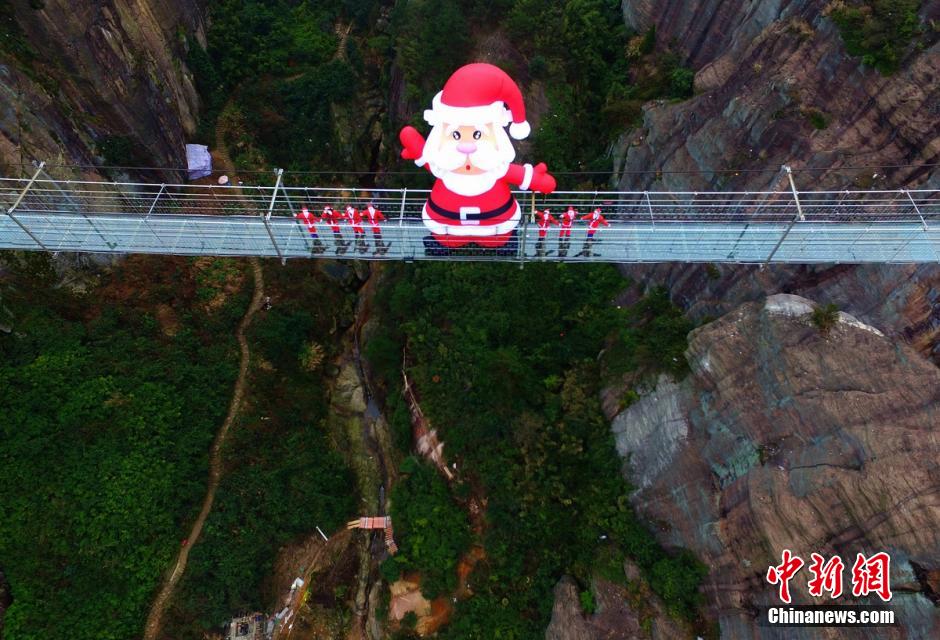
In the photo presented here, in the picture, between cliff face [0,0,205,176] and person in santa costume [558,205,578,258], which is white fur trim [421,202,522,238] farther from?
cliff face [0,0,205,176]

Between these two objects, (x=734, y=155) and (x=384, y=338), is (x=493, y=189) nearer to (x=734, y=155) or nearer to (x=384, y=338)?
(x=734, y=155)

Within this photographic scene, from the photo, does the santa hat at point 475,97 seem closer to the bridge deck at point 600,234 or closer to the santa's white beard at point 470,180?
the santa's white beard at point 470,180

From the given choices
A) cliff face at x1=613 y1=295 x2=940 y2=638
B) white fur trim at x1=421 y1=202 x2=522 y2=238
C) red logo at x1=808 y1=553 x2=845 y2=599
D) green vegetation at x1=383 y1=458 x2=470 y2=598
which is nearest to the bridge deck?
white fur trim at x1=421 y1=202 x2=522 y2=238

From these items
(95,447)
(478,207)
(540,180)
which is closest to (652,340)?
(540,180)

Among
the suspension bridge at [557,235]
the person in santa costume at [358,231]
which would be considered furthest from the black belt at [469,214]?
the person in santa costume at [358,231]

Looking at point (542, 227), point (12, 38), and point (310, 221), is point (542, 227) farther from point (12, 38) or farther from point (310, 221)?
point (12, 38)
